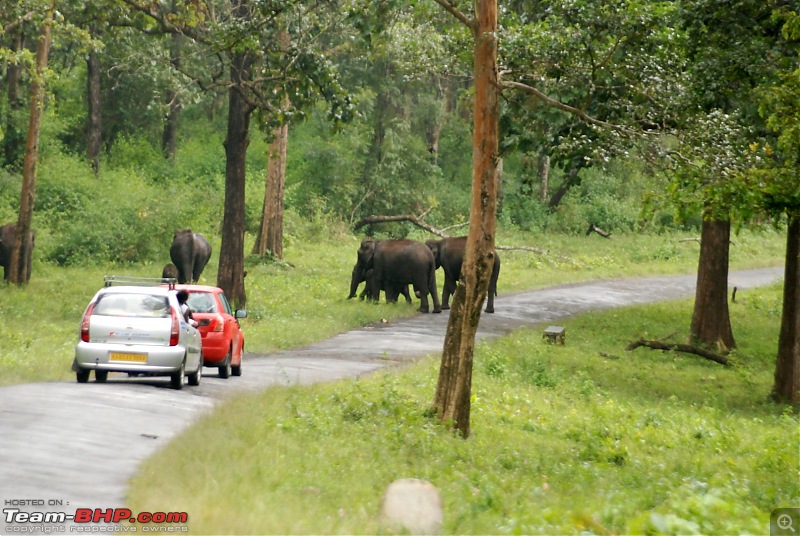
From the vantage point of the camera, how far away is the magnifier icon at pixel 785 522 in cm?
952

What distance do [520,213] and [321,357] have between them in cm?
3518

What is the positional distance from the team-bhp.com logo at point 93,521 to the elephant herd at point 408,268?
70.6ft

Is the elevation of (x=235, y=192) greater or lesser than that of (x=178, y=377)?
greater

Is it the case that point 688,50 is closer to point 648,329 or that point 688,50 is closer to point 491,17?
point 491,17

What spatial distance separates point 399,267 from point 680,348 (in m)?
7.86

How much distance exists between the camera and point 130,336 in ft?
50.8

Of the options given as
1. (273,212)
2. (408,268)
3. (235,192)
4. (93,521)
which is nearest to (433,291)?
(408,268)

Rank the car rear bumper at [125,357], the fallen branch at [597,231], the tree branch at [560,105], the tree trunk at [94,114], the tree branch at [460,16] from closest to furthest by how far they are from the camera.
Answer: the tree branch at [460,16] < the tree branch at [560,105] < the car rear bumper at [125,357] < the tree trunk at [94,114] < the fallen branch at [597,231]

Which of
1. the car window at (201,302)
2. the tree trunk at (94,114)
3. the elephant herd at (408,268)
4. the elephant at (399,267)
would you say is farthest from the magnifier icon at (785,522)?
the tree trunk at (94,114)

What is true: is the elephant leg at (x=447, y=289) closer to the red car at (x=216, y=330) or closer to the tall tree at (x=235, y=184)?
the tall tree at (x=235, y=184)

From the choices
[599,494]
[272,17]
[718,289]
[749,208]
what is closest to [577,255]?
[718,289]

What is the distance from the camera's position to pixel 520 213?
5588 cm

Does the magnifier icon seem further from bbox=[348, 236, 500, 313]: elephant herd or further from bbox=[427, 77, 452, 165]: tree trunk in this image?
bbox=[427, 77, 452, 165]: tree trunk

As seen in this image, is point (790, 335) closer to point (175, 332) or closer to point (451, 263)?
point (175, 332)
